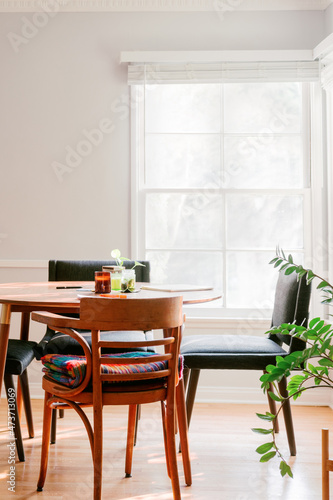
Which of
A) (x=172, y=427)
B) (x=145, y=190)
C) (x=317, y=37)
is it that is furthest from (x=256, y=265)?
(x=172, y=427)

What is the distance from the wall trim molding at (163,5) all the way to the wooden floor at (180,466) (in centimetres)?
271

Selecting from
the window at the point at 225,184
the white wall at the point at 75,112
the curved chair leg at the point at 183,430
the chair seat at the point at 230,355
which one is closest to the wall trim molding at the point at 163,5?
the white wall at the point at 75,112

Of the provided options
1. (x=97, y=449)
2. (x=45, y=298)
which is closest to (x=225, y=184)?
(x=45, y=298)

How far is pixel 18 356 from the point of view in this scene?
253 centimetres

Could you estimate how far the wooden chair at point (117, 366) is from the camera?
6.24ft

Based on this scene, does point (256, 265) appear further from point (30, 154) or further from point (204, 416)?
point (30, 154)

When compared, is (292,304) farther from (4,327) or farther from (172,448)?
(4,327)

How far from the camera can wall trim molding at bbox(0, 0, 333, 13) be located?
12.2 feet

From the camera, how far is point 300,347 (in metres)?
2.62

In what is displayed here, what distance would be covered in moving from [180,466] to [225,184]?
196 cm

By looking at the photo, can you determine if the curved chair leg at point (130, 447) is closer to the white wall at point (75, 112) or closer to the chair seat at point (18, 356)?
the chair seat at point (18, 356)

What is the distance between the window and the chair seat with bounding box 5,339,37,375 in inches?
50.2

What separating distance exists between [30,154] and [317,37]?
7.03ft

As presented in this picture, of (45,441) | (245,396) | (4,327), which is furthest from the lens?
Result: (245,396)
